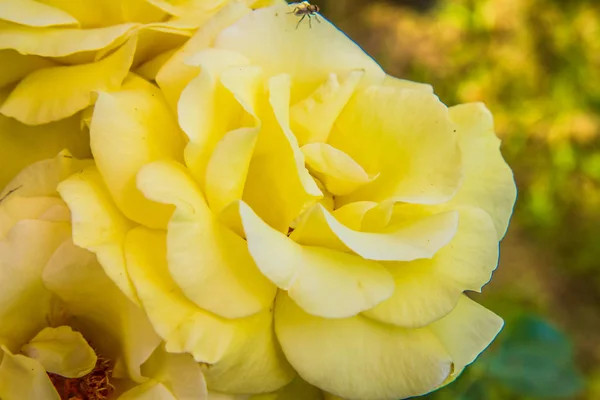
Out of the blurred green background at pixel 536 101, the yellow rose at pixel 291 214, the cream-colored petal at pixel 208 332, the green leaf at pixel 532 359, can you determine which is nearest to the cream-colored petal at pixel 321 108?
the yellow rose at pixel 291 214

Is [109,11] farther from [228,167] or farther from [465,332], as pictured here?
[465,332]

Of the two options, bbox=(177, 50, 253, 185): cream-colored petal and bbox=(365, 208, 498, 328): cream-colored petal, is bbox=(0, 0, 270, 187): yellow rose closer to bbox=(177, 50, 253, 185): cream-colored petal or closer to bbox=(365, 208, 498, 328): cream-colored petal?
bbox=(177, 50, 253, 185): cream-colored petal

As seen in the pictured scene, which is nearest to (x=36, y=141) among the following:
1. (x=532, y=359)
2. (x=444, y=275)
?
(x=444, y=275)

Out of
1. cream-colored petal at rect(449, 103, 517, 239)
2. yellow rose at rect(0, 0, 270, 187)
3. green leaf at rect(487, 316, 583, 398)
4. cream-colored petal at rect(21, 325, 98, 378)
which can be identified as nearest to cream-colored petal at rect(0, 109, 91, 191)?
yellow rose at rect(0, 0, 270, 187)

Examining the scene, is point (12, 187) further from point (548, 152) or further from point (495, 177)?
point (548, 152)

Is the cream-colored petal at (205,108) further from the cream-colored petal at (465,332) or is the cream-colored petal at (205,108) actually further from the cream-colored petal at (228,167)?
the cream-colored petal at (465,332)
